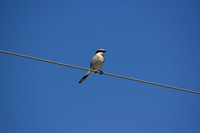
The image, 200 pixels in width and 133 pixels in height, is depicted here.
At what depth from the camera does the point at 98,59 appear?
7.98m

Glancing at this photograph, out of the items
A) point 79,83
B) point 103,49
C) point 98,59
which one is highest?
point 103,49

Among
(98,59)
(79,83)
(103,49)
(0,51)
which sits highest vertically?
(103,49)

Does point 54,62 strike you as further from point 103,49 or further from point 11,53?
point 103,49

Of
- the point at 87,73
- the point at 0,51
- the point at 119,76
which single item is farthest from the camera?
the point at 87,73

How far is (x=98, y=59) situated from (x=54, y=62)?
3484mm

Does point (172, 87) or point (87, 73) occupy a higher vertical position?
point (87, 73)

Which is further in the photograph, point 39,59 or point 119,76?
point 119,76

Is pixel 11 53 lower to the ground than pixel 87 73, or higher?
lower

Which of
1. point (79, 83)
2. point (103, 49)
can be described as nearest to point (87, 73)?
point (79, 83)

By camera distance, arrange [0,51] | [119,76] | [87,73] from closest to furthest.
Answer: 1. [0,51]
2. [119,76]
3. [87,73]

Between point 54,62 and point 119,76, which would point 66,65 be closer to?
point 54,62

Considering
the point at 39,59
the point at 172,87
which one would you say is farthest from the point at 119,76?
the point at 39,59

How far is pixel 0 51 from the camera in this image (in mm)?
4410

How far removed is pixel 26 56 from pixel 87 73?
12.1 ft
